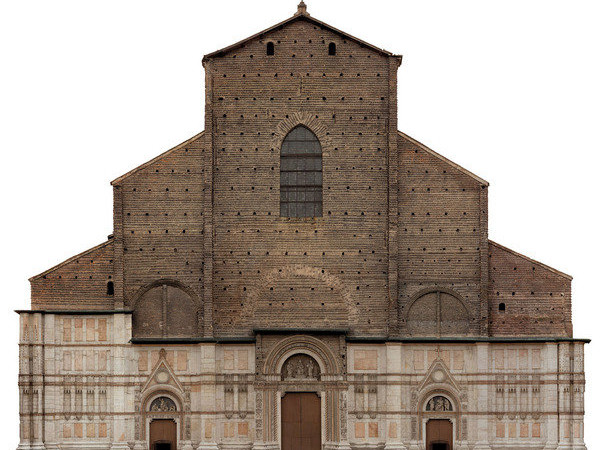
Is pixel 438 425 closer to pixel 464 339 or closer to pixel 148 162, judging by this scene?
pixel 464 339

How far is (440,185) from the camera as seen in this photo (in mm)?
37406

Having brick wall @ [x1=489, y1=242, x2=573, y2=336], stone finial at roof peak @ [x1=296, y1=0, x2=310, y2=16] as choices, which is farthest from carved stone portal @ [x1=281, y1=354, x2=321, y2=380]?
stone finial at roof peak @ [x1=296, y1=0, x2=310, y2=16]

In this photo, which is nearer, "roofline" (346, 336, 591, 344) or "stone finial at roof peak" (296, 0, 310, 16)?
"roofline" (346, 336, 591, 344)

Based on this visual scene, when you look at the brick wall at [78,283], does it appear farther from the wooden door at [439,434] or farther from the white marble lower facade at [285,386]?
the wooden door at [439,434]

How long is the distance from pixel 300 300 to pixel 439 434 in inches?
230

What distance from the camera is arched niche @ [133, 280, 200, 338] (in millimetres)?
36906

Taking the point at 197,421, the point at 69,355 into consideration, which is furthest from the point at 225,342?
the point at 69,355

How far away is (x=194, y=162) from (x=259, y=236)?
10.0 ft

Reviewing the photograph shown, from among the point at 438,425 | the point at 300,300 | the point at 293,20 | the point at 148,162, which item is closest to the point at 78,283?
the point at 148,162

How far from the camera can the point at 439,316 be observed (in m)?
37.0

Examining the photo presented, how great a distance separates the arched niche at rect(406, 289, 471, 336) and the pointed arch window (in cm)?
424

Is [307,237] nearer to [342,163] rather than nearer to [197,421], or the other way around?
[342,163]

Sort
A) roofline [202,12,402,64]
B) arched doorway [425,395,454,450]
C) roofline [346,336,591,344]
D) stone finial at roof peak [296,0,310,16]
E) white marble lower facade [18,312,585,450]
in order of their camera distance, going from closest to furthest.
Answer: white marble lower facade [18,312,585,450]
roofline [346,336,591,344]
arched doorway [425,395,454,450]
roofline [202,12,402,64]
stone finial at roof peak [296,0,310,16]

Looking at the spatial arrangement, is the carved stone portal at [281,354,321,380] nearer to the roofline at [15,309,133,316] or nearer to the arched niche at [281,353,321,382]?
the arched niche at [281,353,321,382]
